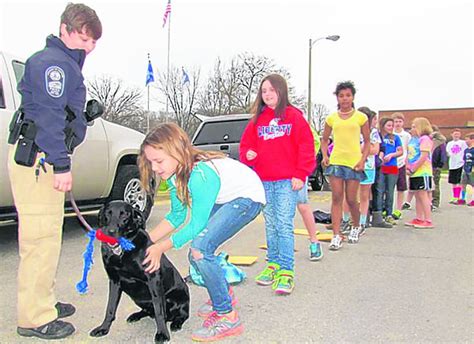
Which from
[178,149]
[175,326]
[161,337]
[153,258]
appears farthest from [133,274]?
[178,149]

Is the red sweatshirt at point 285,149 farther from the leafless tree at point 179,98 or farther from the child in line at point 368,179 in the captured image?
the leafless tree at point 179,98

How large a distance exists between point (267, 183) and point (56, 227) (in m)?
1.89

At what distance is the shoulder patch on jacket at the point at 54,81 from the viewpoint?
105 inches

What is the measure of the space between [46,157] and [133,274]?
0.88 m

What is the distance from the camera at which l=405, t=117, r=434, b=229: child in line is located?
7.18 m

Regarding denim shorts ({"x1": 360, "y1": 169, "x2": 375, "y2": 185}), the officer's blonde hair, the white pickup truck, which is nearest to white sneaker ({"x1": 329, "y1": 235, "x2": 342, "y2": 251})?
denim shorts ({"x1": 360, "y1": 169, "x2": 375, "y2": 185})

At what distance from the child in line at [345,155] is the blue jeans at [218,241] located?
8.58ft

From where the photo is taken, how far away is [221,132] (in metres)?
9.15

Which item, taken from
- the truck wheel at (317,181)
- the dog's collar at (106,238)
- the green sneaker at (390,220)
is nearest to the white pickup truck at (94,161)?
the dog's collar at (106,238)

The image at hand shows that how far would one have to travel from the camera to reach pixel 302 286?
4.04 meters

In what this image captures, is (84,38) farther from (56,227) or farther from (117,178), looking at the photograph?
(117,178)

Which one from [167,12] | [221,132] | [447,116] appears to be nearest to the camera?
[221,132]

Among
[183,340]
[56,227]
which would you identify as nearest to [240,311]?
[183,340]

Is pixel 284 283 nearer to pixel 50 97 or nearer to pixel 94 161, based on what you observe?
pixel 50 97
